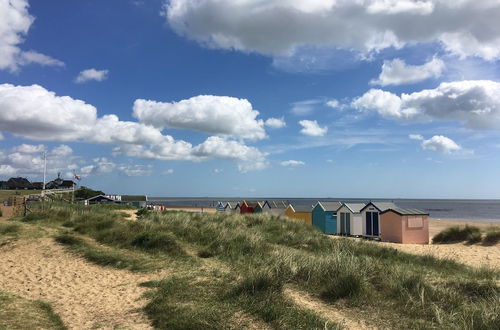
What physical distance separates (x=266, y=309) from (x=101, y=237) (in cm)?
1017

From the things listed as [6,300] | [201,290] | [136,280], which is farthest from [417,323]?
[6,300]

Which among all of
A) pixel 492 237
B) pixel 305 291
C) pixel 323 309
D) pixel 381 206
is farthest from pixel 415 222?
pixel 323 309

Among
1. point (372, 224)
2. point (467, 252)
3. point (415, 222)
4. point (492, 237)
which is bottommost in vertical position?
point (467, 252)

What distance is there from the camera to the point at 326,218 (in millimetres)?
26969

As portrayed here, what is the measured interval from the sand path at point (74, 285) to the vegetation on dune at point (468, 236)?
1901 cm

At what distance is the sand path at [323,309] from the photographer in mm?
6148

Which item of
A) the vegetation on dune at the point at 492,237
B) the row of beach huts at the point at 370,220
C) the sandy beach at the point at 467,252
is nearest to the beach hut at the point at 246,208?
the row of beach huts at the point at 370,220

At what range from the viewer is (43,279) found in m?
10.1

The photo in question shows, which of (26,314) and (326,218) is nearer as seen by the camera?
(26,314)

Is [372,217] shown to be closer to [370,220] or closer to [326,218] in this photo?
[370,220]

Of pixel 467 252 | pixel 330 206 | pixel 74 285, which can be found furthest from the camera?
pixel 330 206

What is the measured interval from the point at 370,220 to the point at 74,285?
19632 mm

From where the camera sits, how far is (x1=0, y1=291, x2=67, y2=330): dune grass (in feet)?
21.2

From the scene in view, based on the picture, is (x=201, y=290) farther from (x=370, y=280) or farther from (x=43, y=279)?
(x=43, y=279)
